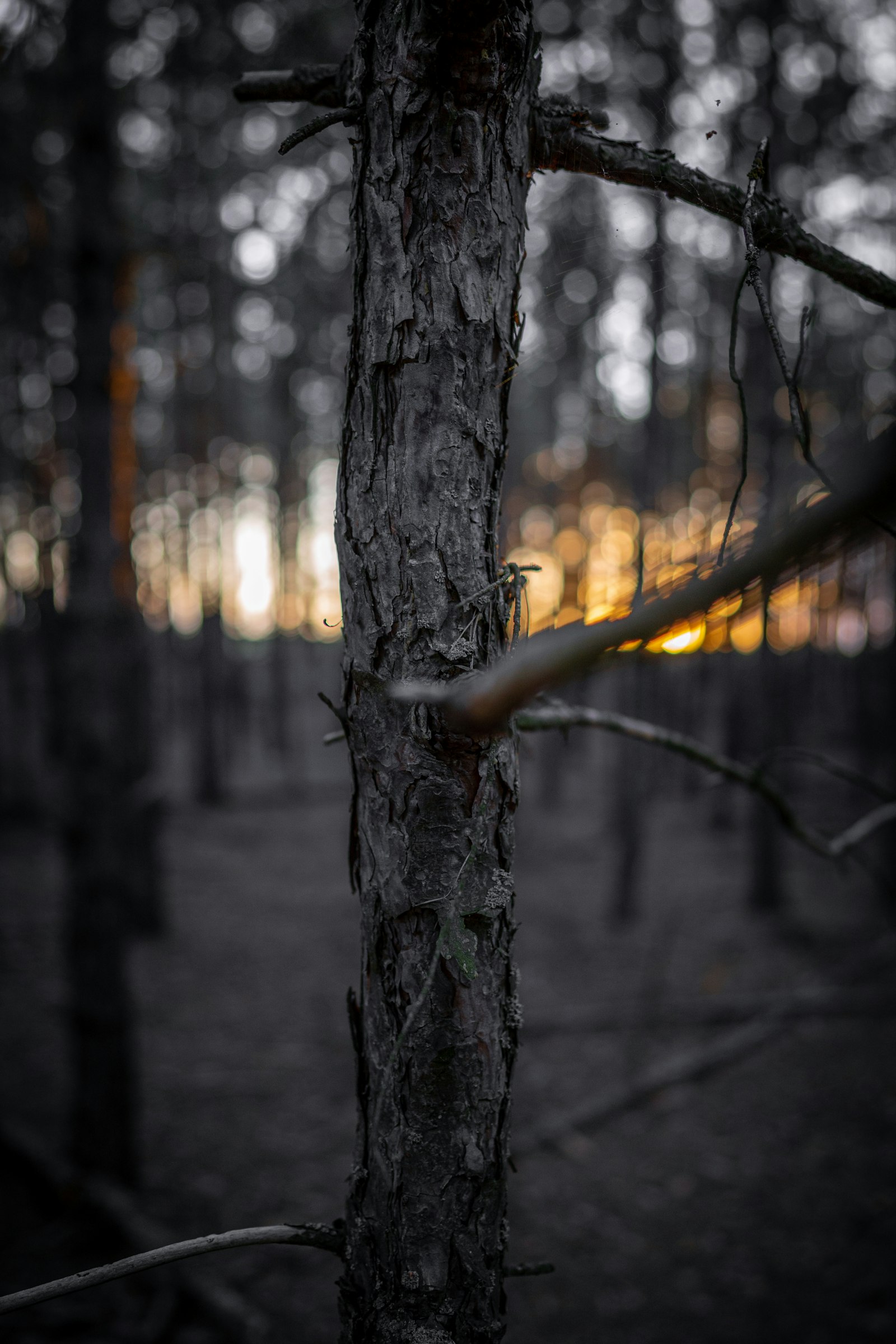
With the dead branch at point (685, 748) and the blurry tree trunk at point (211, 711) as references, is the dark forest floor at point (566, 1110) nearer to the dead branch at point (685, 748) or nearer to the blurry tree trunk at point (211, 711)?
the dead branch at point (685, 748)

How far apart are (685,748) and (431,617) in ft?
2.80

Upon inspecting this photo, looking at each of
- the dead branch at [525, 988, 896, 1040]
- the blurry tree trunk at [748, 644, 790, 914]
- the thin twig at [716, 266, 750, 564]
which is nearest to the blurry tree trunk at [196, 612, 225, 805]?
the dead branch at [525, 988, 896, 1040]

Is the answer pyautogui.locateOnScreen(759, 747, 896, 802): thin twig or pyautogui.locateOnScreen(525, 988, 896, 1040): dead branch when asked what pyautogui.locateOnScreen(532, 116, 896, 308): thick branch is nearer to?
pyautogui.locateOnScreen(759, 747, 896, 802): thin twig

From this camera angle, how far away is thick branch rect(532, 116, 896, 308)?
1317mm

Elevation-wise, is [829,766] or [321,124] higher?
[321,124]

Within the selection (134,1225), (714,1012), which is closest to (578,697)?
(134,1225)

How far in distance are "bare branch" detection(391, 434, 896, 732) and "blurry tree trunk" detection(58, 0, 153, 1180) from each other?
4308 millimetres

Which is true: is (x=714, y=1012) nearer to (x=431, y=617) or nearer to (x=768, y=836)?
(x=768, y=836)

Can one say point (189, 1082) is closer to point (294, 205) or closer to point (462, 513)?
point (462, 513)

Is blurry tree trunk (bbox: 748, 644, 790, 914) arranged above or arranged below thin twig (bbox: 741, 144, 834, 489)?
below

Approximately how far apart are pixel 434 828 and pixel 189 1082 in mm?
6113

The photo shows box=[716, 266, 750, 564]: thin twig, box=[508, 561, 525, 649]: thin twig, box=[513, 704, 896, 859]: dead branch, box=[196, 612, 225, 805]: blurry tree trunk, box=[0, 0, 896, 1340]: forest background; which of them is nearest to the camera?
box=[716, 266, 750, 564]: thin twig

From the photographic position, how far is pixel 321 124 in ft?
3.86

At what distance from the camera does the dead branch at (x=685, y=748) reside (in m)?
1.56
